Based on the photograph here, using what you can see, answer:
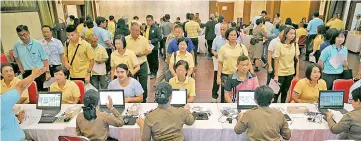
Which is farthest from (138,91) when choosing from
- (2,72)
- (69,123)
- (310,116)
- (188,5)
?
(188,5)

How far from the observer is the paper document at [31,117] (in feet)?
9.34

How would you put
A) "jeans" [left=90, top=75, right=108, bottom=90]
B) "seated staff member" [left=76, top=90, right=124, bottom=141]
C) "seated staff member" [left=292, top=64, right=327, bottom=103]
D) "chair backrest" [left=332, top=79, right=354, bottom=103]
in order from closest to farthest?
"seated staff member" [left=76, top=90, right=124, bottom=141] → "seated staff member" [left=292, top=64, right=327, bottom=103] → "chair backrest" [left=332, top=79, right=354, bottom=103] → "jeans" [left=90, top=75, right=108, bottom=90]

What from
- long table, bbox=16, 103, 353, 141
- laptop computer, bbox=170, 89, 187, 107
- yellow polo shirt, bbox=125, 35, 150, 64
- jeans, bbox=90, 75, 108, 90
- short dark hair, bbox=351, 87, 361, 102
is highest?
yellow polo shirt, bbox=125, 35, 150, 64

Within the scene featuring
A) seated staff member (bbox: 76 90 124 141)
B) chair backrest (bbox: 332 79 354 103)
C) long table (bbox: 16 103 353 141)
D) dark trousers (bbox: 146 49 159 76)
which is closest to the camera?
seated staff member (bbox: 76 90 124 141)

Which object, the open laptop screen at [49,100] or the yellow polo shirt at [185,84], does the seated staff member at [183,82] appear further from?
the open laptop screen at [49,100]

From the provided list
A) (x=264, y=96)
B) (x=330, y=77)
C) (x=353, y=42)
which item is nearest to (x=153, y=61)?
(x=330, y=77)

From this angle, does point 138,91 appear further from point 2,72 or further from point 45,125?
point 2,72

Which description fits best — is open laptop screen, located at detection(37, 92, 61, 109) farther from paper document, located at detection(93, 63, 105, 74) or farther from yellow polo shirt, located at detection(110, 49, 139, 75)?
paper document, located at detection(93, 63, 105, 74)

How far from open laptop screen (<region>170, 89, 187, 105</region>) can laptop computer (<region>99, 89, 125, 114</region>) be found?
599mm

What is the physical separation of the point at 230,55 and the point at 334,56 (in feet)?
4.84

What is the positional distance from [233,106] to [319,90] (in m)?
1.02

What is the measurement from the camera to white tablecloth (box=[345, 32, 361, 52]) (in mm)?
8352

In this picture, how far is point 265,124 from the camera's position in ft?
6.97

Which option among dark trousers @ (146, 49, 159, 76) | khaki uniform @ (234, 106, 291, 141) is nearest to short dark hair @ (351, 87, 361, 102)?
khaki uniform @ (234, 106, 291, 141)
